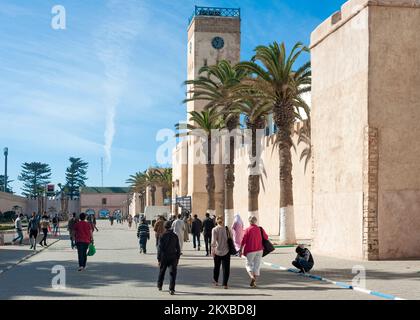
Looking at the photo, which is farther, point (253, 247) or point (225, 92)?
point (225, 92)

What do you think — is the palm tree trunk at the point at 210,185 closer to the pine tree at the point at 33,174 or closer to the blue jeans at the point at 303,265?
the blue jeans at the point at 303,265

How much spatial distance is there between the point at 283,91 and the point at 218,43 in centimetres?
3962

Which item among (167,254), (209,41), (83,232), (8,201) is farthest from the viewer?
(8,201)

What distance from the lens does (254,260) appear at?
599 inches

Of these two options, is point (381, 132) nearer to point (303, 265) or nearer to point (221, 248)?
point (303, 265)

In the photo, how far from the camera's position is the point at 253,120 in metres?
37.8

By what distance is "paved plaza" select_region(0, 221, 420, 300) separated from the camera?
13.3m

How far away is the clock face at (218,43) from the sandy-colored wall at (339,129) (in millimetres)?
43958

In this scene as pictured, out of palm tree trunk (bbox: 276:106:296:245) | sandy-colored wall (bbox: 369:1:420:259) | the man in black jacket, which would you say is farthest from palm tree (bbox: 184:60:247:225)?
the man in black jacket

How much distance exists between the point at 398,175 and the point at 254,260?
9.47 metres

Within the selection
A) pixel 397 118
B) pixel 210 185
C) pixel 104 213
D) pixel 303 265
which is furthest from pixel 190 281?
pixel 104 213

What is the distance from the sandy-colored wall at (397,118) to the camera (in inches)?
890

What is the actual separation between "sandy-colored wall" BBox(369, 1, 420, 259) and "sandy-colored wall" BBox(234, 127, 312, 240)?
46.3ft
